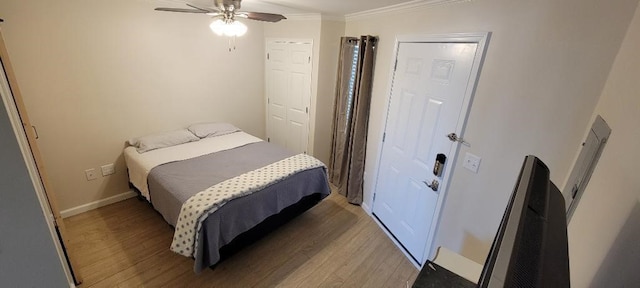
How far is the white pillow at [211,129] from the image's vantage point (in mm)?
3121

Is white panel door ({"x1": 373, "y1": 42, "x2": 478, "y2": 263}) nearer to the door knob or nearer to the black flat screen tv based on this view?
the door knob

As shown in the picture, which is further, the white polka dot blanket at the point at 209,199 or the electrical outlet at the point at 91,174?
the electrical outlet at the point at 91,174

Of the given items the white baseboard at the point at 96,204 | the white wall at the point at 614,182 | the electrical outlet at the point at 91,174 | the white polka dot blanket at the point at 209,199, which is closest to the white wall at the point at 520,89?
Result: the white wall at the point at 614,182

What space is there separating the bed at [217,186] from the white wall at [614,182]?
1845 millimetres

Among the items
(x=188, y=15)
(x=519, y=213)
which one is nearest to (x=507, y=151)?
(x=519, y=213)

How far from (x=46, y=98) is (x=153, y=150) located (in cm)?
94

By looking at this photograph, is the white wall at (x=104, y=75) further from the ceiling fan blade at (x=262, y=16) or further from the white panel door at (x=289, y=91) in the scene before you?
the ceiling fan blade at (x=262, y=16)

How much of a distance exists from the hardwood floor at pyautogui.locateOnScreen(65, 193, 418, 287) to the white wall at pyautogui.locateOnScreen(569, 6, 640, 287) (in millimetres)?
1480

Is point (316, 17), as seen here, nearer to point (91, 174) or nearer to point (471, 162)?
point (471, 162)

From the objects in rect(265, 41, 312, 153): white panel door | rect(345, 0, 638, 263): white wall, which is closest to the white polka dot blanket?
rect(265, 41, 312, 153): white panel door

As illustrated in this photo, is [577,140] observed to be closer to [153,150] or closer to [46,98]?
[153,150]

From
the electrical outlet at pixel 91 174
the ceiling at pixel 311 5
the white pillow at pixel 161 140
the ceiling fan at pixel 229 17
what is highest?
the ceiling at pixel 311 5

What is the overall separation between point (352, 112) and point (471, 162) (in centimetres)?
145

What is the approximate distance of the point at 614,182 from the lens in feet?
2.29
